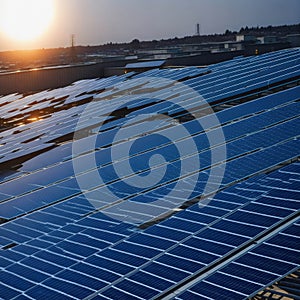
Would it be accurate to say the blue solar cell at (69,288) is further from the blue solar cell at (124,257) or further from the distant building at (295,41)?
the distant building at (295,41)

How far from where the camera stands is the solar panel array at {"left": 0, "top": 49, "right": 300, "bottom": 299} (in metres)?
8.09

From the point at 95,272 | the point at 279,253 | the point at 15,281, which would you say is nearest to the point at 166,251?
the point at 95,272

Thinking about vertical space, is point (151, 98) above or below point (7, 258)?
above

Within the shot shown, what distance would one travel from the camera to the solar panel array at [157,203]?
8086 mm

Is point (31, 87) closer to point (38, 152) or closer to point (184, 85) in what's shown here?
point (184, 85)

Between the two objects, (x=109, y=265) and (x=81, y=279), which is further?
(x=109, y=265)

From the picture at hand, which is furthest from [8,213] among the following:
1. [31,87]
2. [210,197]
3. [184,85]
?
[31,87]

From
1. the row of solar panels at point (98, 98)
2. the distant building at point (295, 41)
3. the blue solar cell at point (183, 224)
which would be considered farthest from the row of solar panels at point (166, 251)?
the distant building at point (295, 41)

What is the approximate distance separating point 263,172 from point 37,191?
554 cm

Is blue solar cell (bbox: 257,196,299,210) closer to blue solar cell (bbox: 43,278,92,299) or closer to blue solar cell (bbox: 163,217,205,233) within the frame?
blue solar cell (bbox: 163,217,205,233)

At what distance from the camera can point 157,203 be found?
1091 centimetres

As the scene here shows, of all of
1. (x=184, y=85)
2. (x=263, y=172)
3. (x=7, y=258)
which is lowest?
(x=7, y=258)

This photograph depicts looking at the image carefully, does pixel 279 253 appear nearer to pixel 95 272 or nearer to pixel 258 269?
pixel 258 269

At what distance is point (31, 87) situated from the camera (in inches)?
1329
